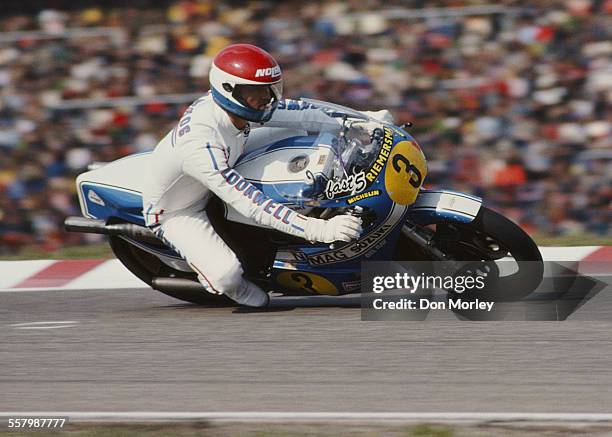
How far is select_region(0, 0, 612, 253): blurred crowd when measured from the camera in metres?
10.0

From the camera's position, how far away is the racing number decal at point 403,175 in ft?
19.6

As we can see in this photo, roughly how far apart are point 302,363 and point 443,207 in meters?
1.33

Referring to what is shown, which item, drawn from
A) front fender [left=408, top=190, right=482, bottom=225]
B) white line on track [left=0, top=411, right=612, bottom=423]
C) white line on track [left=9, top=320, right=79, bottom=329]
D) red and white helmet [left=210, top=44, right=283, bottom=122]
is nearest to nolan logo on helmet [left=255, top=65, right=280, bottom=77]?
red and white helmet [left=210, top=44, right=283, bottom=122]

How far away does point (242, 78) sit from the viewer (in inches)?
235

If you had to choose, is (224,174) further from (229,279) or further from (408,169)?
(408,169)

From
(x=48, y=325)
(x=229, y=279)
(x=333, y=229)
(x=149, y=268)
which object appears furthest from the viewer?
(x=149, y=268)

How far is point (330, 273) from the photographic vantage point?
6.33m

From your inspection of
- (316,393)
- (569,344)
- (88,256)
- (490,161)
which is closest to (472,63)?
(490,161)

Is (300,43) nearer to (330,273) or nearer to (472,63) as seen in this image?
(472,63)

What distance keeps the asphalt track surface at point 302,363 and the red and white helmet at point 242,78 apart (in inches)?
49.4

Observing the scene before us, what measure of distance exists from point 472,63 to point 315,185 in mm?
5634

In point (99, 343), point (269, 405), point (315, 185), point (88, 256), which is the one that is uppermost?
point (315, 185)

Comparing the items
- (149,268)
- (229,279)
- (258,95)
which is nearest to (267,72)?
(258,95)

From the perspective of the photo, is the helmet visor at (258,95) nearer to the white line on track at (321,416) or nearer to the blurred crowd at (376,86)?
the white line on track at (321,416)
